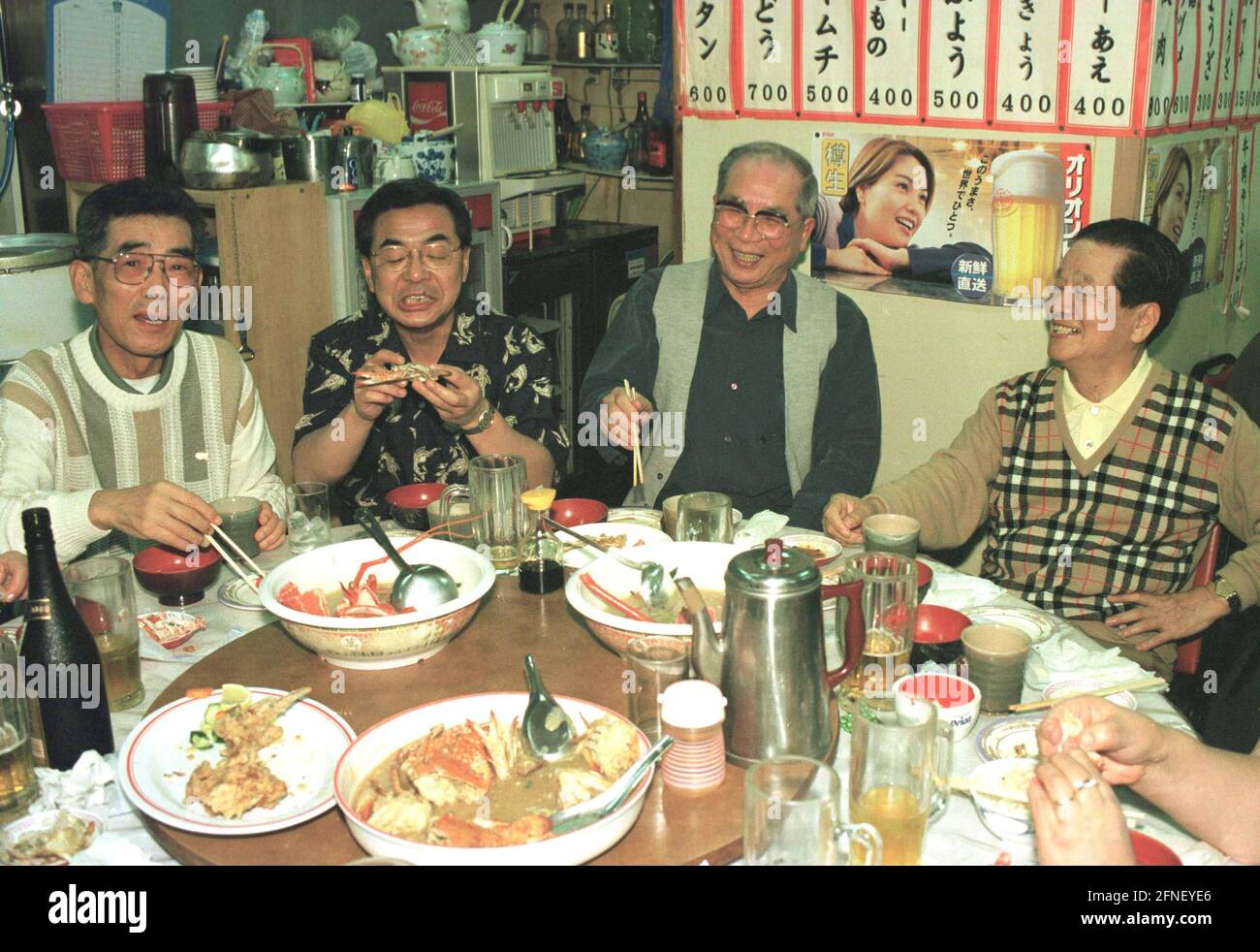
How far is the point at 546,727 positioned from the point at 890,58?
8.05 ft

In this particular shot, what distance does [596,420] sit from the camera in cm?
291

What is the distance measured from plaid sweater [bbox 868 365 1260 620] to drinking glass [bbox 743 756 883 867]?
1.29 meters

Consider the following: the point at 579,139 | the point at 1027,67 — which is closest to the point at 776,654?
the point at 1027,67

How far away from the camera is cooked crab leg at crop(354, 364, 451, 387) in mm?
2588

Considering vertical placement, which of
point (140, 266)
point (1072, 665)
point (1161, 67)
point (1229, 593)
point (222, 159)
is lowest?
point (1229, 593)

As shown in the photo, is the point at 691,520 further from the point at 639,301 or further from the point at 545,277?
the point at 545,277

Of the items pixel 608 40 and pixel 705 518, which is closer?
pixel 705 518

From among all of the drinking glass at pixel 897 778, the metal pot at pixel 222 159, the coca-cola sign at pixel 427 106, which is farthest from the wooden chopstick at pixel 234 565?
the coca-cola sign at pixel 427 106

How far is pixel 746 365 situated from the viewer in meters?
3.11

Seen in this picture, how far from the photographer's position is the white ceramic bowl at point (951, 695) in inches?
62.3

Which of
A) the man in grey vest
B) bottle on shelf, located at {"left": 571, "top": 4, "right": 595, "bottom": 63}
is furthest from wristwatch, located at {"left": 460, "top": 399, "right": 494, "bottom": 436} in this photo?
bottle on shelf, located at {"left": 571, "top": 4, "right": 595, "bottom": 63}

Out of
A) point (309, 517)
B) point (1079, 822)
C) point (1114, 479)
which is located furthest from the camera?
point (1114, 479)

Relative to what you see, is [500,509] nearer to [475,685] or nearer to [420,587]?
[420,587]
